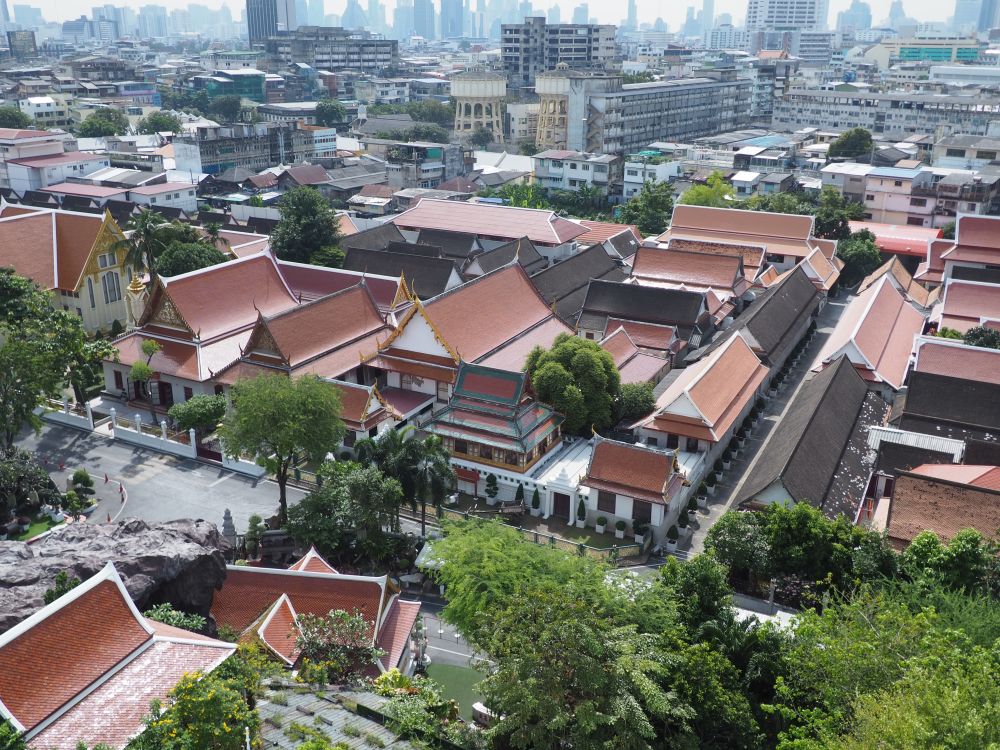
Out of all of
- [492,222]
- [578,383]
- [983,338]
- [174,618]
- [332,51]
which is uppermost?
[332,51]

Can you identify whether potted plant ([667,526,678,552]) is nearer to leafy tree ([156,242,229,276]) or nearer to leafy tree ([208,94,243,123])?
leafy tree ([156,242,229,276])

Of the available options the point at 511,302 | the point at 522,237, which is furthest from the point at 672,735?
the point at 522,237

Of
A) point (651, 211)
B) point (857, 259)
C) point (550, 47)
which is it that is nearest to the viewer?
point (857, 259)

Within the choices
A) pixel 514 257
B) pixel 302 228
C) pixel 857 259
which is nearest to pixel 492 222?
pixel 514 257

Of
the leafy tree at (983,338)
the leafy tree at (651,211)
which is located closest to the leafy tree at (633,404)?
the leafy tree at (983,338)

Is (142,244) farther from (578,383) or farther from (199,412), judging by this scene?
(578,383)
